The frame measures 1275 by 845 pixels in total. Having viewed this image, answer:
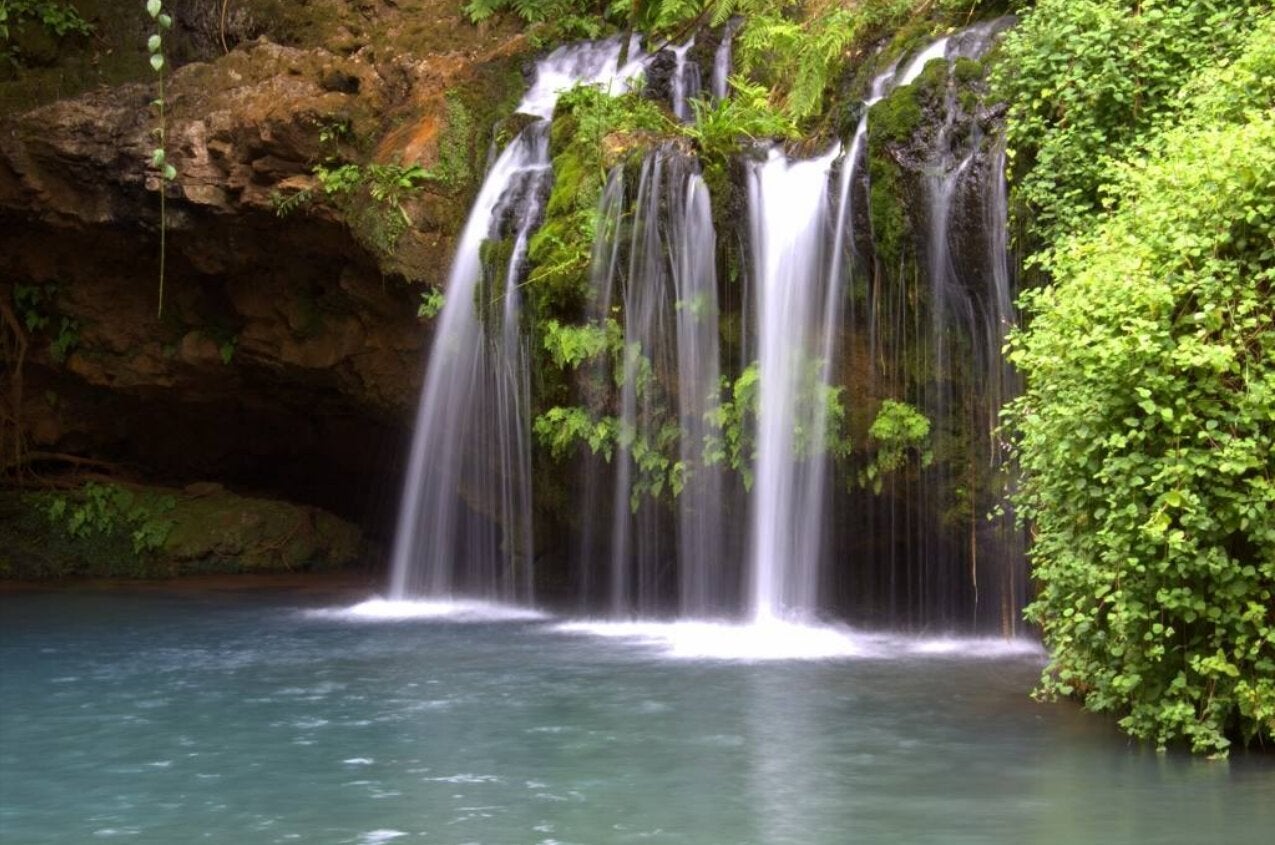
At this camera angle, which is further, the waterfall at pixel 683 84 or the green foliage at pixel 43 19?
the green foliage at pixel 43 19

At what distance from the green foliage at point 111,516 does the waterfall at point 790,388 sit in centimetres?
948

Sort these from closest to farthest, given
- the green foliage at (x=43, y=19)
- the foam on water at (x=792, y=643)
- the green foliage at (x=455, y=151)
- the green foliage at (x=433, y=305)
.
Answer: the foam on water at (x=792, y=643) < the green foliage at (x=433, y=305) < the green foliage at (x=455, y=151) < the green foliage at (x=43, y=19)

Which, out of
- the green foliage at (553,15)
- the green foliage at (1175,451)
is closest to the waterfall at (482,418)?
the green foliage at (553,15)

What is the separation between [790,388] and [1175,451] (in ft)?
17.4

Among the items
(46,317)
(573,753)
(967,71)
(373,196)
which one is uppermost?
(967,71)

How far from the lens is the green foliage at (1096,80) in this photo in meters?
10.4

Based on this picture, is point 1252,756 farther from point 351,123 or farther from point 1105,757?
point 351,123

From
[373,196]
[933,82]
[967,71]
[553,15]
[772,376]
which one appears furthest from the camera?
[553,15]

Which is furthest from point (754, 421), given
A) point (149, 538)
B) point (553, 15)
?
point (149, 538)

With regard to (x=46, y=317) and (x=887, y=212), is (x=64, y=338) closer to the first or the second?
(x=46, y=317)

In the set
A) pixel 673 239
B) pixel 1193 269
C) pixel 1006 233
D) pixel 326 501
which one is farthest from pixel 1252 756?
pixel 326 501

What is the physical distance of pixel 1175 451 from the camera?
25.3 ft

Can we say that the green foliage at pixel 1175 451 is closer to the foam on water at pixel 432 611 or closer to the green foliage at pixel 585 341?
the green foliage at pixel 585 341

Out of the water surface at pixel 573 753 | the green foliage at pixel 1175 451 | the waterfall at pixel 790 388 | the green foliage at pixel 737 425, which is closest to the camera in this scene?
the water surface at pixel 573 753
